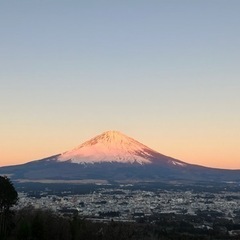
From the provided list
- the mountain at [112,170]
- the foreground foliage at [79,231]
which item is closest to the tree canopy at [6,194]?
the foreground foliage at [79,231]

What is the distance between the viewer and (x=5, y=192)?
40.2 metres

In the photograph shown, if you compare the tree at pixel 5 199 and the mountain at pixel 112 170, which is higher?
the mountain at pixel 112 170

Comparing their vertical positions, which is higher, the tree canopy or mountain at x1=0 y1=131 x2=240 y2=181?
mountain at x1=0 y1=131 x2=240 y2=181

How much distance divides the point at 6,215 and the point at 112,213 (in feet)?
100

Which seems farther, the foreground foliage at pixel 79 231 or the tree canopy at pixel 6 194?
the tree canopy at pixel 6 194

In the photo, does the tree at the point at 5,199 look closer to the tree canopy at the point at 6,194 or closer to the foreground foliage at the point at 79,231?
the tree canopy at the point at 6,194

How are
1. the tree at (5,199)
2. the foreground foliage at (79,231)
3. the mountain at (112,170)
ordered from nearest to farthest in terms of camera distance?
the foreground foliage at (79,231) → the tree at (5,199) → the mountain at (112,170)

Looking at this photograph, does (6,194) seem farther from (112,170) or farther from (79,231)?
(112,170)

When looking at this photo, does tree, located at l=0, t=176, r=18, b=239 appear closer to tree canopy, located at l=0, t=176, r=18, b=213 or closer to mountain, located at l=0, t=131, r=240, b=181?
tree canopy, located at l=0, t=176, r=18, b=213

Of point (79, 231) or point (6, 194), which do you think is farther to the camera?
point (79, 231)

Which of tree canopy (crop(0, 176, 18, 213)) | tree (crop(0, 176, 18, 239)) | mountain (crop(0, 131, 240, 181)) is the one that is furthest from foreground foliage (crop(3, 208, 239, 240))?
mountain (crop(0, 131, 240, 181))

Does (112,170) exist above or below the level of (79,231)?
above

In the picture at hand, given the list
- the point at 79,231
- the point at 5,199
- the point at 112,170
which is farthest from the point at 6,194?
the point at 112,170

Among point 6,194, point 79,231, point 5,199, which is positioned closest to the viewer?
point 6,194
